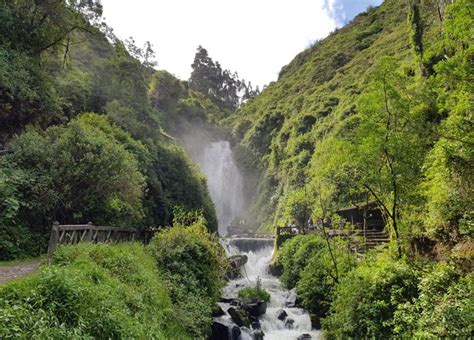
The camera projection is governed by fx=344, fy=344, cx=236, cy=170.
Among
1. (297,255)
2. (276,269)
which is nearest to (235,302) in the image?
(297,255)

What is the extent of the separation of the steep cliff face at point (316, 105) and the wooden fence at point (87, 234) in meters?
21.9

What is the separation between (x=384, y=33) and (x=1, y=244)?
2839 inches

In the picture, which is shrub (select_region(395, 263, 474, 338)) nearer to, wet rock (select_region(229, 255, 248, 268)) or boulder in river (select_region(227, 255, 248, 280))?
boulder in river (select_region(227, 255, 248, 280))

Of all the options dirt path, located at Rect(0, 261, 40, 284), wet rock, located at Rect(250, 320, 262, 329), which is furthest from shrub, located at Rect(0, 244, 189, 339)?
wet rock, located at Rect(250, 320, 262, 329)

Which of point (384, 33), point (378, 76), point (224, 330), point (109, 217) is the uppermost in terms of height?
point (384, 33)

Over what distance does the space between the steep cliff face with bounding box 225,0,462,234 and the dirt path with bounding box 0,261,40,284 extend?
2763 cm

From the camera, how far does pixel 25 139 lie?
1423 cm

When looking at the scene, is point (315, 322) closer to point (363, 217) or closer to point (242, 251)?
point (363, 217)

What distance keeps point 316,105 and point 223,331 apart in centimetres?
4981

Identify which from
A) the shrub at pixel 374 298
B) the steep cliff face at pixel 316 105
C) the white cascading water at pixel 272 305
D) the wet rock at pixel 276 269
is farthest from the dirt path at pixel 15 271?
the steep cliff face at pixel 316 105

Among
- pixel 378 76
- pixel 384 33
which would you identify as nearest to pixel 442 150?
pixel 378 76

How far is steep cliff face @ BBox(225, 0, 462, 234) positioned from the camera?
1708 inches

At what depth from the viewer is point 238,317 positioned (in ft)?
53.8

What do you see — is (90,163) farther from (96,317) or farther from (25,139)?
(96,317)
